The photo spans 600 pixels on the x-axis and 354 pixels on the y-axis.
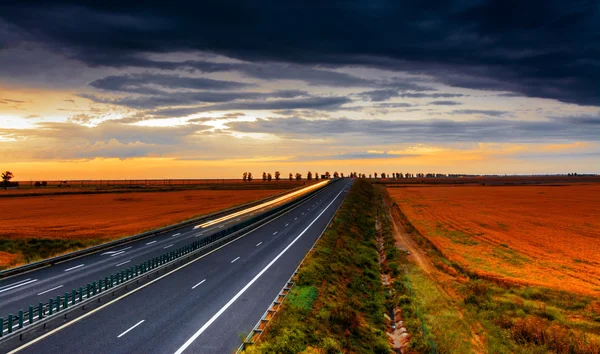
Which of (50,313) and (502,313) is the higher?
(50,313)

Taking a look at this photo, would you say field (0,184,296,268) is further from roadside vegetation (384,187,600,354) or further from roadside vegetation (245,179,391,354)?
roadside vegetation (384,187,600,354)

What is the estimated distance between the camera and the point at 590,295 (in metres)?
32.3

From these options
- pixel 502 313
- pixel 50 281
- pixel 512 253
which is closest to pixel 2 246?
pixel 50 281

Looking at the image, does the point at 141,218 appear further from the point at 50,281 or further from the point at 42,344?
the point at 42,344

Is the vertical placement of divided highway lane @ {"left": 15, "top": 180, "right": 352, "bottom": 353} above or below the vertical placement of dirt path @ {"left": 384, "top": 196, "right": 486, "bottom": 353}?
above

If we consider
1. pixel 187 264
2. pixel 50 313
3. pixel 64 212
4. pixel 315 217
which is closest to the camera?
pixel 50 313

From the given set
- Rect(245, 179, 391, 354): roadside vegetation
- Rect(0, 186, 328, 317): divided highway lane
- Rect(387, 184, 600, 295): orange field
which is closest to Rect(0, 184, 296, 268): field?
Rect(0, 186, 328, 317): divided highway lane

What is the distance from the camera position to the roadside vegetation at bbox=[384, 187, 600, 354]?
25.2m

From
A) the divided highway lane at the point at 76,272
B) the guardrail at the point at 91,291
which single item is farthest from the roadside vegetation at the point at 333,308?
the divided highway lane at the point at 76,272

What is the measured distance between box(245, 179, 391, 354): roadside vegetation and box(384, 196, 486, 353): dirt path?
15.6 feet

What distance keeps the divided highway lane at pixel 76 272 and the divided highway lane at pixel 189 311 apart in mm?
5077

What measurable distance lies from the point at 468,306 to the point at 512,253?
825 inches

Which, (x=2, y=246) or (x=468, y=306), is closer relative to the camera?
(x=468, y=306)

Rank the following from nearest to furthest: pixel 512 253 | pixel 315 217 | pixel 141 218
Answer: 1. pixel 512 253
2. pixel 315 217
3. pixel 141 218
